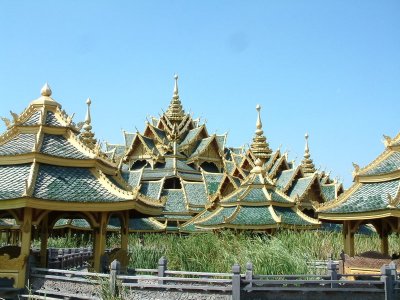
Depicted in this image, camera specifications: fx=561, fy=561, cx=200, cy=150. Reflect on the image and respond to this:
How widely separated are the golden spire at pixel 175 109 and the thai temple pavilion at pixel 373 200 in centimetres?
2816

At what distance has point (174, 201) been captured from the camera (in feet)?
116

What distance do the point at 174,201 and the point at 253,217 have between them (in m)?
11.9

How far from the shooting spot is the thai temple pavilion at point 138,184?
13266mm

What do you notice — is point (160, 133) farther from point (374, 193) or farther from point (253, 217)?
point (374, 193)

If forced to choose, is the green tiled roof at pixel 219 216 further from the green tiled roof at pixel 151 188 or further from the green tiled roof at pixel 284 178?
the green tiled roof at pixel 151 188

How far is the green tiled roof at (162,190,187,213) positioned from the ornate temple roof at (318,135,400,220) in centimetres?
1776

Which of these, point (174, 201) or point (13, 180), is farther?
point (174, 201)

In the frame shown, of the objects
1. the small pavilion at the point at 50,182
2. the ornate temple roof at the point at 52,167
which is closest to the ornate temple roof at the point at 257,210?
the small pavilion at the point at 50,182

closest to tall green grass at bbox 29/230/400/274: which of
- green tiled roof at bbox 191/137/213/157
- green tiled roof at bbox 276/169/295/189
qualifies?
green tiled roof at bbox 276/169/295/189

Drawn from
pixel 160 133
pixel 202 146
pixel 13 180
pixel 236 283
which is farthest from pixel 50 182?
pixel 160 133

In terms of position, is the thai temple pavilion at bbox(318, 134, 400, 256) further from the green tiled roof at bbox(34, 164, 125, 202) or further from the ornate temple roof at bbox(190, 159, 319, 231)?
the green tiled roof at bbox(34, 164, 125, 202)

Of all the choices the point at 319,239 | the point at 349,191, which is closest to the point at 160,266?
the point at 349,191

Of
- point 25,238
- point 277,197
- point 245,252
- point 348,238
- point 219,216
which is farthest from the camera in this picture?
point 277,197

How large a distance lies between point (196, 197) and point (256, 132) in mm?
6546
